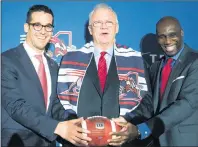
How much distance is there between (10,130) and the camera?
3.58 metres

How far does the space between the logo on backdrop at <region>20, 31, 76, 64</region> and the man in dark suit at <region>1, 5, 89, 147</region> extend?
6cm

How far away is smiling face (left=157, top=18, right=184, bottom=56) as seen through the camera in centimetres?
368

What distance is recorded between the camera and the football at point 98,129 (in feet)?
11.1

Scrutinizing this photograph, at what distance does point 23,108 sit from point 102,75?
0.78 meters

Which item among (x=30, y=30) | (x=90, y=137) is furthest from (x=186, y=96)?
(x=30, y=30)

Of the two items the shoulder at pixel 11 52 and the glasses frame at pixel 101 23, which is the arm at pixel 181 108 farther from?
the shoulder at pixel 11 52

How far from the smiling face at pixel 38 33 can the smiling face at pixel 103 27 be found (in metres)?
0.42

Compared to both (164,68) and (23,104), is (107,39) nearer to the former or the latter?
(164,68)

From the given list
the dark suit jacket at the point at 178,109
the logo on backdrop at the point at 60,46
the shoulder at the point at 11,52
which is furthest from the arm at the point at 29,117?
the dark suit jacket at the point at 178,109

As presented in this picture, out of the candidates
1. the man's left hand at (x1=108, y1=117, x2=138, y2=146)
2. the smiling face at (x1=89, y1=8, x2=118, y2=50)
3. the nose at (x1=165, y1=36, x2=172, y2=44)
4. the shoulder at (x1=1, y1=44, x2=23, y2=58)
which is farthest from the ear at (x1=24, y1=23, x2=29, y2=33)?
the nose at (x1=165, y1=36, x2=172, y2=44)

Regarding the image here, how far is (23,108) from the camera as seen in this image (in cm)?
350

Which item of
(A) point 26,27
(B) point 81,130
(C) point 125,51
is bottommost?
(B) point 81,130

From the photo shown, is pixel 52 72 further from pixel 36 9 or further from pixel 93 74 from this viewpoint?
pixel 36 9

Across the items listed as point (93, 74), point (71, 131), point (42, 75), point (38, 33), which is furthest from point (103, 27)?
point (71, 131)
